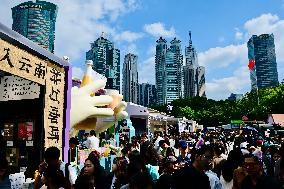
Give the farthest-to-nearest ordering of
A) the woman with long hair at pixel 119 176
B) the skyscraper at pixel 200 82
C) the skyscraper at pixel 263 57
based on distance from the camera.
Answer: the skyscraper at pixel 263 57
the skyscraper at pixel 200 82
the woman with long hair at pixel 119 176

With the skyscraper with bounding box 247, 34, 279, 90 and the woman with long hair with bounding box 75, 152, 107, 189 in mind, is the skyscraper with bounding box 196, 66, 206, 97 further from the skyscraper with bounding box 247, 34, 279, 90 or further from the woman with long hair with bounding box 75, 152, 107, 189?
the woman with long hair with bounding box 75, 152, 107, 189

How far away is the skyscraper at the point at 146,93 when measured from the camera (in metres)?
154

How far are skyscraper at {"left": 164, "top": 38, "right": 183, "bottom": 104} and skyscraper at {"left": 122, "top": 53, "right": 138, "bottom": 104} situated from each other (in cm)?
1390

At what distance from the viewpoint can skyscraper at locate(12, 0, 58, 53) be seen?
155 meters

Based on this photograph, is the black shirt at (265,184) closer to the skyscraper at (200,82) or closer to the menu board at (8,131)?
the menu board at (8,131)

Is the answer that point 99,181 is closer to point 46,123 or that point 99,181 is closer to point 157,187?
point 157,187

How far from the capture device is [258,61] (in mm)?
169000

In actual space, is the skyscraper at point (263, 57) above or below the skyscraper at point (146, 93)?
above

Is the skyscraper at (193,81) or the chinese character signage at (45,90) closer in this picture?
the chinese character signage at (45,90)

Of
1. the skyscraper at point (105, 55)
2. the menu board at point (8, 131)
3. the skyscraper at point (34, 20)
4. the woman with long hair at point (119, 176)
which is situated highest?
the skyscraper at point (34, 20)

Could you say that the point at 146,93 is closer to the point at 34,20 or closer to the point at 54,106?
the point at 34,20

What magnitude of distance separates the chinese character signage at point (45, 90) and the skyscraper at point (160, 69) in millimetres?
137712

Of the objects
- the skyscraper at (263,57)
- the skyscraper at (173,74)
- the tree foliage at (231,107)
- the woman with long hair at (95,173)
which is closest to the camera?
the woman with long hair at (95,173)

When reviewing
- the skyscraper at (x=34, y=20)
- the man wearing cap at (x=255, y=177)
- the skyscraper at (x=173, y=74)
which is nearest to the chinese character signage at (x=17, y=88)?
the man wearing cap at (x=255, y=177)
